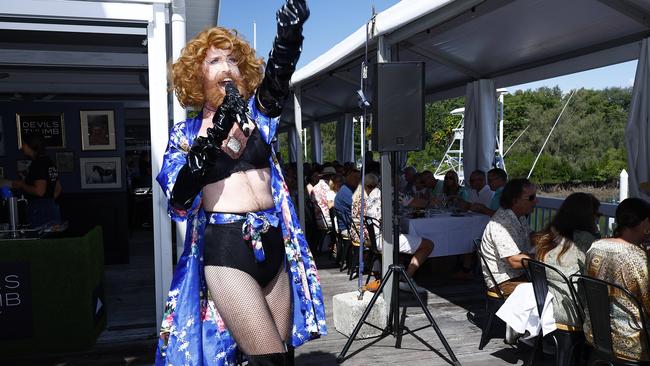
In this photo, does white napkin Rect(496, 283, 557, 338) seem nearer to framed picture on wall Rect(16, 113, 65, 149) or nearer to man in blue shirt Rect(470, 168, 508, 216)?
man in blue shirt Rect(470, 168, 508, 216)

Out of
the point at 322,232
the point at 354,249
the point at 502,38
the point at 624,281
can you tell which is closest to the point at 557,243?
the point at 624,281

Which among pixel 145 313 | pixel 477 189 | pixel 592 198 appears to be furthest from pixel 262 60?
pixel 477 189

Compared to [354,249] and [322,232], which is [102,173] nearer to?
[322,232]

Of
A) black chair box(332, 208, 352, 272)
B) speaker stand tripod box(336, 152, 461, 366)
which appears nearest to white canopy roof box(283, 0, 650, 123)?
speaker stand tripod box(336, 152, 461, 366)

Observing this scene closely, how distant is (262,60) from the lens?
72.5 inches

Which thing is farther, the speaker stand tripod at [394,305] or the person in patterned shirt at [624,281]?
the speaker stand tripod at [394,305]

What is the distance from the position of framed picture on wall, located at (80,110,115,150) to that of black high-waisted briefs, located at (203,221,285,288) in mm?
5696

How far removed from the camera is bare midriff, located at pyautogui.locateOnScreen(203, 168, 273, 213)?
1.62 m

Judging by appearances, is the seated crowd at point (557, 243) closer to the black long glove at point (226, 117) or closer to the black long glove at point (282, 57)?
the black long glove at point (282, 57)

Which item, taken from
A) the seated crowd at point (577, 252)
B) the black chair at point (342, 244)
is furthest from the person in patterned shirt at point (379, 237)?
the seated crowd at point (577, 252)

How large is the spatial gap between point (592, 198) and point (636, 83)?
1716 mm

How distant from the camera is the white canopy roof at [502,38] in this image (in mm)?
3842

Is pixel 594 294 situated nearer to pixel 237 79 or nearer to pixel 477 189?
pixel 237 79

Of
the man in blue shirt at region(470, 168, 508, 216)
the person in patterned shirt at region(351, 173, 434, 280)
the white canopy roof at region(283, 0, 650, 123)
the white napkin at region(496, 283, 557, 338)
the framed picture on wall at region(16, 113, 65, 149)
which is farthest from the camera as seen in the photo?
the framed picture on wall at region(16, 113, 65, 149)
